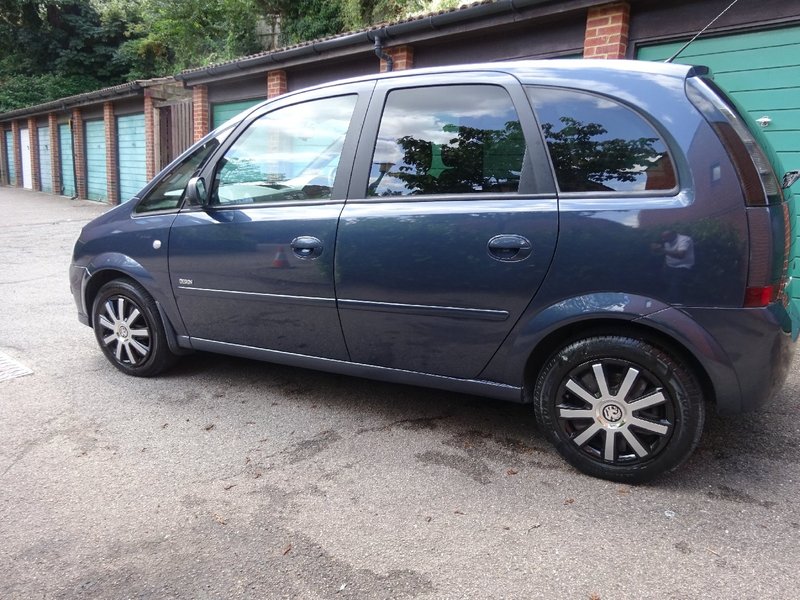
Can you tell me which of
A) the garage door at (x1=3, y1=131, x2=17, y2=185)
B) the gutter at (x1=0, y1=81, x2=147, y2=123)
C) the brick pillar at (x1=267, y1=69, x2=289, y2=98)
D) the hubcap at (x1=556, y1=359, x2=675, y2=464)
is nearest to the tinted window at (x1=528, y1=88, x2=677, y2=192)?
the hubcap at (x1=556, y1=359, x2=675, y2=464)

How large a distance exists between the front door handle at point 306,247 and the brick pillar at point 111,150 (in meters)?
16.6

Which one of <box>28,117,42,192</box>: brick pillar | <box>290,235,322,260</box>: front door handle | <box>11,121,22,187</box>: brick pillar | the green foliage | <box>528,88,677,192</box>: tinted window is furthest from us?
the green foliage

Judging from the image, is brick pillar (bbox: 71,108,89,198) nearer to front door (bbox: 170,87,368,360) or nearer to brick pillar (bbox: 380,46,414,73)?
brick pillar (bbox: 380,46,414,73)

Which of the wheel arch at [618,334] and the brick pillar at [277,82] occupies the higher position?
the brick pillar at [277,82]

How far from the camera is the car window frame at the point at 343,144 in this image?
3205 millimetres

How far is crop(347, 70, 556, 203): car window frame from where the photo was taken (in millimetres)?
2713

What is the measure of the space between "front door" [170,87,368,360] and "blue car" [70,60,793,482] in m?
0.01

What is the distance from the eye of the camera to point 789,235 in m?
2.55

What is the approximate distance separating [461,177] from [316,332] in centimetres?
116

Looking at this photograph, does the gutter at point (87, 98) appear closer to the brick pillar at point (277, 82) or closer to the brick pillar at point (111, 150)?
the brick pillar at point (111, 150)

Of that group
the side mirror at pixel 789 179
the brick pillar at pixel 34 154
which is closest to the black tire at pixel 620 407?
the side mirror at pixel 789 179

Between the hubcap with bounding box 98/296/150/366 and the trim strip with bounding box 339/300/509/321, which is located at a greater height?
the trim strip with bounding box 339/300/509/321

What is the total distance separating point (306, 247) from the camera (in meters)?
3.21

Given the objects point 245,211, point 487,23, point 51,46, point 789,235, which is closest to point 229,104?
point 487,23
